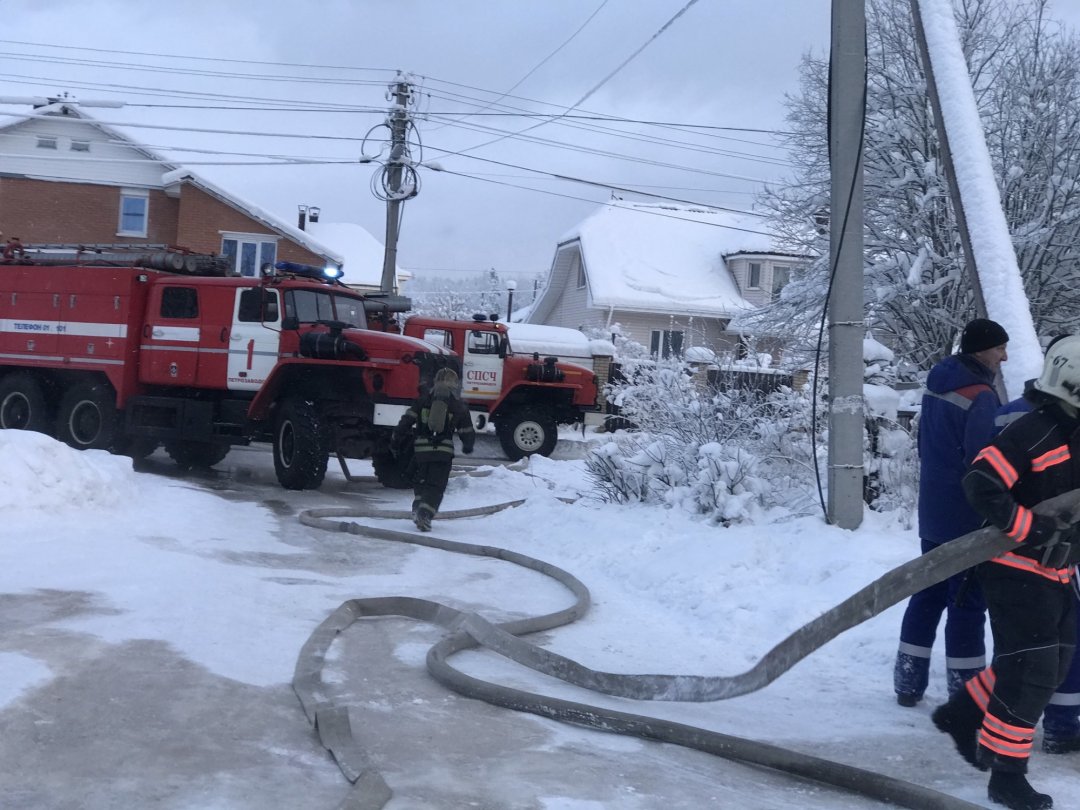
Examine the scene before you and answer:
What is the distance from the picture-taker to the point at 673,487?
1030 cm

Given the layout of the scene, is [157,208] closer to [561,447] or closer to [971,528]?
[561,447]

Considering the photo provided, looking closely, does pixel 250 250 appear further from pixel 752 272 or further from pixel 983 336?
pixel 983 336

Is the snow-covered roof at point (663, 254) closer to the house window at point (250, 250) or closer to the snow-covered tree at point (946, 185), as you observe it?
the house window at point (250, 250)

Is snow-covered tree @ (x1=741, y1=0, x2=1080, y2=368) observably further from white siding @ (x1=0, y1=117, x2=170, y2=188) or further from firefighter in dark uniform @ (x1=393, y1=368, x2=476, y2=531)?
white siding @ (x1=0, y1=117, x2=170, y2=188)

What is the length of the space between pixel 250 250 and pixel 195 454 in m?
20.3

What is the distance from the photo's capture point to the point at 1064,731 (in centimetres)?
469

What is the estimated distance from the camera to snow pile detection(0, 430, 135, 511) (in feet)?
30.1

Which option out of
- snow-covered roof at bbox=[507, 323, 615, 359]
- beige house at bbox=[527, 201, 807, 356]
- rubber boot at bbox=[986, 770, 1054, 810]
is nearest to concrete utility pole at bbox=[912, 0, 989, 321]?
rubber boot at bbox=[986, 770, 1054, 810]

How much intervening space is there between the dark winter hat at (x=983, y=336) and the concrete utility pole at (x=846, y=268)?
2.91 metres

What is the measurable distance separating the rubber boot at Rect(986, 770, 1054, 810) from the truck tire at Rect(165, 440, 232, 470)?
13458 mm

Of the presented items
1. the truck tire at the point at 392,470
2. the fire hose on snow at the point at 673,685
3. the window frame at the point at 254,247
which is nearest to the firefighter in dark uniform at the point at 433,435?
the truck tire at the point at 392,470

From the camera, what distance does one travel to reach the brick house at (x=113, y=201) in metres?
34.0

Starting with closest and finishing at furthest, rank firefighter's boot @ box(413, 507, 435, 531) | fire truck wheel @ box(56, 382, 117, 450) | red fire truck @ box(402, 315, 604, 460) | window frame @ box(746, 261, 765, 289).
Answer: firefighter's boot @ box(413, 507, 435, 531) < fire truck wheel @ box(56, 382, 117, 450) < red fire truck @ box(402, 315, 604, 460) < window frame @ box(746, 261, 765, 289)

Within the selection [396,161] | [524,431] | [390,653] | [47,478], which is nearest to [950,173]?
[390,653]
